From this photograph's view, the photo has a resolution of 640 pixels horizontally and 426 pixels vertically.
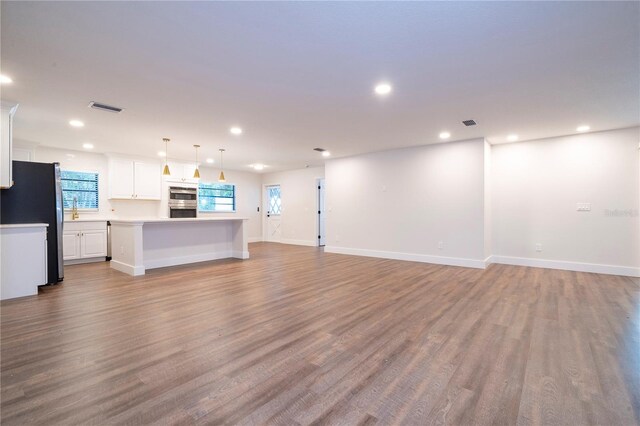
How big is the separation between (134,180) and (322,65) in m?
6.49

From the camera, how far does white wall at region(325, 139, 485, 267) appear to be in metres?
5.59

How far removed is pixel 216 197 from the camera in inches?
377

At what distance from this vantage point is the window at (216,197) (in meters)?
9.17

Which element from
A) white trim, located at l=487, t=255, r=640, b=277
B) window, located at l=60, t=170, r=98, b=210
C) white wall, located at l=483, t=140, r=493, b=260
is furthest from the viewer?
window, located at l=60, t=170, r=98, b=210

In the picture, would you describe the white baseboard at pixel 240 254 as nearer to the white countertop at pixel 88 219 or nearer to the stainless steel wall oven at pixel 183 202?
the stainless steel wall oven at pixel 183 202

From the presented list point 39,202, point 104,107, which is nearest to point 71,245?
point 39,202

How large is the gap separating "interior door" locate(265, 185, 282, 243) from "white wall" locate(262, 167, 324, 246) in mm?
246

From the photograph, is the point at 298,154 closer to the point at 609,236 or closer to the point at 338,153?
the point at 338,153

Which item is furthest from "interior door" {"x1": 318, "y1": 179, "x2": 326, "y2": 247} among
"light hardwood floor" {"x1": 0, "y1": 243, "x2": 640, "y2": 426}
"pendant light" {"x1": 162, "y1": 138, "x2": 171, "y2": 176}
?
"light hardwood floor" {"x1": 0, "y1": 243, "x2": 640, "y2": 426}

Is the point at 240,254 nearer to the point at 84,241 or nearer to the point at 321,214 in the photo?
the point at 84,241

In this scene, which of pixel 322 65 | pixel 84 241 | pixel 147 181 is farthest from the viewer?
pixel 147 181

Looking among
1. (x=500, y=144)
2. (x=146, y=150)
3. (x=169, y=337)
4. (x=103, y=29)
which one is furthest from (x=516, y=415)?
(x=146, y=150)

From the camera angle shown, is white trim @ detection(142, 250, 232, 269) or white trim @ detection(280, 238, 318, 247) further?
white trim @ detection(280, 238, 318, 247)

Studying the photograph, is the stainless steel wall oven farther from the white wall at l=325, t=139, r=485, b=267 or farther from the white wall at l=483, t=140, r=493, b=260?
the white wall at l=483, t=140, r=493, b=260
